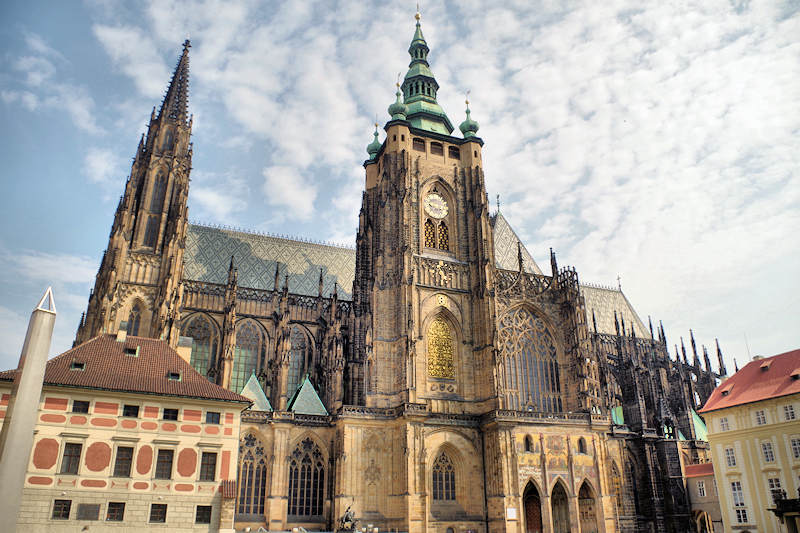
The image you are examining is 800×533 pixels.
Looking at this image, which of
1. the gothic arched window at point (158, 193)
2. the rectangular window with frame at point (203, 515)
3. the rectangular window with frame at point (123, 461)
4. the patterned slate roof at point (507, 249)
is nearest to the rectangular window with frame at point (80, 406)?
the rectangular window with frame at point (123, 461)

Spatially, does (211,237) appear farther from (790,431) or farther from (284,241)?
(790,431)

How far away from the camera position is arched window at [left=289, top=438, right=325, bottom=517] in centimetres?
3684

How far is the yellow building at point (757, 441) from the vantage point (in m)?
34.4

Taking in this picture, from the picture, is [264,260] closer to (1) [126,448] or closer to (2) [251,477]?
(2) [251,477]

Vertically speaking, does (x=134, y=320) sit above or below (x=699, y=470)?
above

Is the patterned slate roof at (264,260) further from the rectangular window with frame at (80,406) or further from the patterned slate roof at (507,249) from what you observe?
the rectangular window with frame at (80,406)

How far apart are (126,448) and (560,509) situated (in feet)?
87.9

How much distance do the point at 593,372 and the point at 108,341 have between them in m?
31.5

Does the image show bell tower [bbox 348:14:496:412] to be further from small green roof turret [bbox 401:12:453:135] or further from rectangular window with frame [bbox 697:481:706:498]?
rectangular window with frame [bbox 697:481:706:498]

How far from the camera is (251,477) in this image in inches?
1427

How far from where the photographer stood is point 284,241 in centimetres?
5428

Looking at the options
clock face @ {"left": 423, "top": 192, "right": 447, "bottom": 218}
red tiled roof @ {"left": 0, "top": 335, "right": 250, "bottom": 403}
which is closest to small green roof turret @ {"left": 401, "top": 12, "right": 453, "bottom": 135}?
clock face @ {"left": 423, "top": 192, "right": 447, "bottom": 218}

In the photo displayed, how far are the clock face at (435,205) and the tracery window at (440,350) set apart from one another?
321 inches

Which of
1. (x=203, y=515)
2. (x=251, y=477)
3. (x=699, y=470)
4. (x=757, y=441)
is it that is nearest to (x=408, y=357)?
(x=251, y=477)
